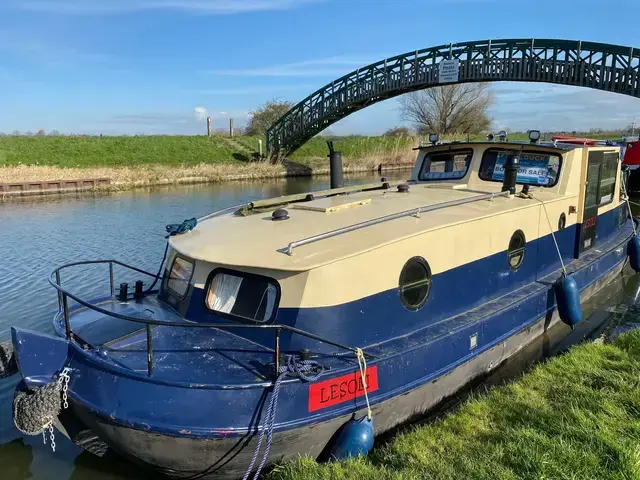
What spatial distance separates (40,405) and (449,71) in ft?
89.6

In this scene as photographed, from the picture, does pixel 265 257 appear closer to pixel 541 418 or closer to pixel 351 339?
pixel 351 339

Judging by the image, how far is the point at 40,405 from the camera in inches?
174

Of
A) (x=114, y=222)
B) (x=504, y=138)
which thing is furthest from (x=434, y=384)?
(x=114, y=222)

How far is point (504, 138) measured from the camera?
29.7 ft

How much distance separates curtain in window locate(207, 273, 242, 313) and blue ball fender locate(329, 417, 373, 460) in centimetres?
158

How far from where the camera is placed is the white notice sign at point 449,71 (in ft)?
90.3

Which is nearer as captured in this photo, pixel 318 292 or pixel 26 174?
pixel 318 292

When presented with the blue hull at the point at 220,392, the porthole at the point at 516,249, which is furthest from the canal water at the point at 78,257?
the porthole at the point at 516,249

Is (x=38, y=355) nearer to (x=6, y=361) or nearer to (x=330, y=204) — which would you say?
(x=6, y=361)

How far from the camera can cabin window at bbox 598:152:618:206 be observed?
358 inches

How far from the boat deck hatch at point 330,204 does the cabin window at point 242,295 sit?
1.58 meters

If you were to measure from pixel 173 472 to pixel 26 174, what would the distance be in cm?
2655

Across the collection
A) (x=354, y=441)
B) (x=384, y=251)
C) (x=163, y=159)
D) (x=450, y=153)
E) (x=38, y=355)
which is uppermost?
(x=450, y=153)

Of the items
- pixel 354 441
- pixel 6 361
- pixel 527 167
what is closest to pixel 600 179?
pixel 527 167
